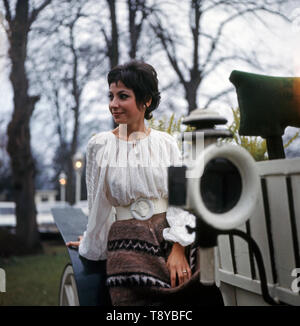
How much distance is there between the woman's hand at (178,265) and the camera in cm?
118

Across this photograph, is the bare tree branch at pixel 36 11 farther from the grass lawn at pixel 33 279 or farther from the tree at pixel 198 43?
the grass lawn at pixel 33 279

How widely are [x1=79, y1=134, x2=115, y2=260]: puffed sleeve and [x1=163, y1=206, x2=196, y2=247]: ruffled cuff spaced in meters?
0.23

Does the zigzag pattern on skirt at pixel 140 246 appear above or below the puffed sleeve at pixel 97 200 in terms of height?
below

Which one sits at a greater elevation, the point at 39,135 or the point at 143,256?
the point at 39,135

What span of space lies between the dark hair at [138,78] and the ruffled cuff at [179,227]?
402 mm

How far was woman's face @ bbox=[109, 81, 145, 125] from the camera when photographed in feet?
4.02

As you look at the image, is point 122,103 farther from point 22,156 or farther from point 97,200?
point 22,156

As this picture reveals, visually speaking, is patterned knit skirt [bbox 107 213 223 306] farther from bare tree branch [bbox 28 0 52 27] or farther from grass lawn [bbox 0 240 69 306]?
grass lawn [bbox 0 240 69 306]

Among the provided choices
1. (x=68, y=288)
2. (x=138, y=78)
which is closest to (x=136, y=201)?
(x=138, y=78)

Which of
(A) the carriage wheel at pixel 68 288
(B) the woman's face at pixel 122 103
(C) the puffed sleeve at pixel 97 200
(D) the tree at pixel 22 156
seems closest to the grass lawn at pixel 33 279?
(D) the tree at pixel 22 156

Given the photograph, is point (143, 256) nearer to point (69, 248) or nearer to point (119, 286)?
point (119, 286)

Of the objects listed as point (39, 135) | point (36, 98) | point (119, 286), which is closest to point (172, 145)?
point (119, 286)
